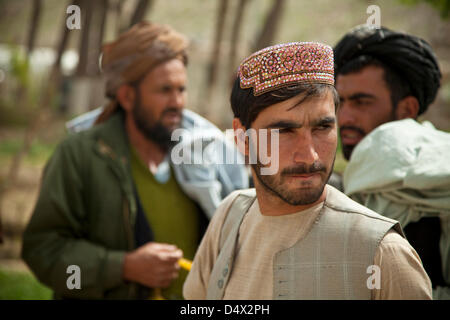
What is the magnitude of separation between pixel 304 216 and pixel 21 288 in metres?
4.26

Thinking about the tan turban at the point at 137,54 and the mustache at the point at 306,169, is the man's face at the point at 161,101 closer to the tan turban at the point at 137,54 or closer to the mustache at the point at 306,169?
the tan turban at the point at 137,54

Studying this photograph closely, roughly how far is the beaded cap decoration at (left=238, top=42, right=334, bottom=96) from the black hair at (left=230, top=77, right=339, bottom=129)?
1 cm

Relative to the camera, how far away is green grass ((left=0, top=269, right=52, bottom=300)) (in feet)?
15.3

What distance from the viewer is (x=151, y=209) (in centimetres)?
305

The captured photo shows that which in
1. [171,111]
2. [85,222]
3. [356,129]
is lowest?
[85,222]

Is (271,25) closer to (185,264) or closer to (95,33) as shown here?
(95,33)

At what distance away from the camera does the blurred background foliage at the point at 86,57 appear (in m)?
7.42

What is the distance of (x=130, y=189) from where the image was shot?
2.98 m

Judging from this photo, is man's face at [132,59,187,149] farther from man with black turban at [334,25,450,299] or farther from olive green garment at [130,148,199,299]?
man with black turban at [334,25,450,299]

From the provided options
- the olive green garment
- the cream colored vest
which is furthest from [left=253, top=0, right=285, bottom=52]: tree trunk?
the cream colored vest
